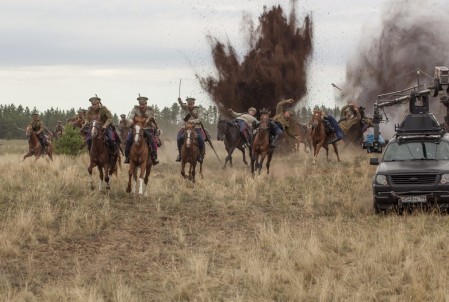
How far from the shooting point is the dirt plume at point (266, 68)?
127 feet

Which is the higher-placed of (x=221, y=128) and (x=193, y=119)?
(x=193, y=119)

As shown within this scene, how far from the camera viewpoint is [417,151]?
1616 centimetres

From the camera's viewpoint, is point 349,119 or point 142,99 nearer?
point 142,99

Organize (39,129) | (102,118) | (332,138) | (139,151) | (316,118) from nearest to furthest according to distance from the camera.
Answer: (139,151)
(102,118)
(316,118)
(332,138)
(39,129)

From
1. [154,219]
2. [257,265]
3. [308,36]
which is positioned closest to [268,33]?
[308,36]

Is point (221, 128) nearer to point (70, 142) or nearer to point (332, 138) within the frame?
point (332, 138)

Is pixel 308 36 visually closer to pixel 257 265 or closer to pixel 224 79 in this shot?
pixel 224 79

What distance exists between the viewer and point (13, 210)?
50.3 ft

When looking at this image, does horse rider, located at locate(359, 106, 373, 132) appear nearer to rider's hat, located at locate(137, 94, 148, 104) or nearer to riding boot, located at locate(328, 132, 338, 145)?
riding boot, located at locate(328, 132, 338, 145)

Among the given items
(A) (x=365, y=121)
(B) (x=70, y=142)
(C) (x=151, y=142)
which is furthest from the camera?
(B) (x=70, y=142)

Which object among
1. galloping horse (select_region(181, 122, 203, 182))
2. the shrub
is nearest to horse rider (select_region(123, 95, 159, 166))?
galloping horse (select_region(181, 122, 203, 182))

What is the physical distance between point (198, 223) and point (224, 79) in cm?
2506

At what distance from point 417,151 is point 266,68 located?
75.6ft

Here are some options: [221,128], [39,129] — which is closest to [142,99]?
[221,128]
